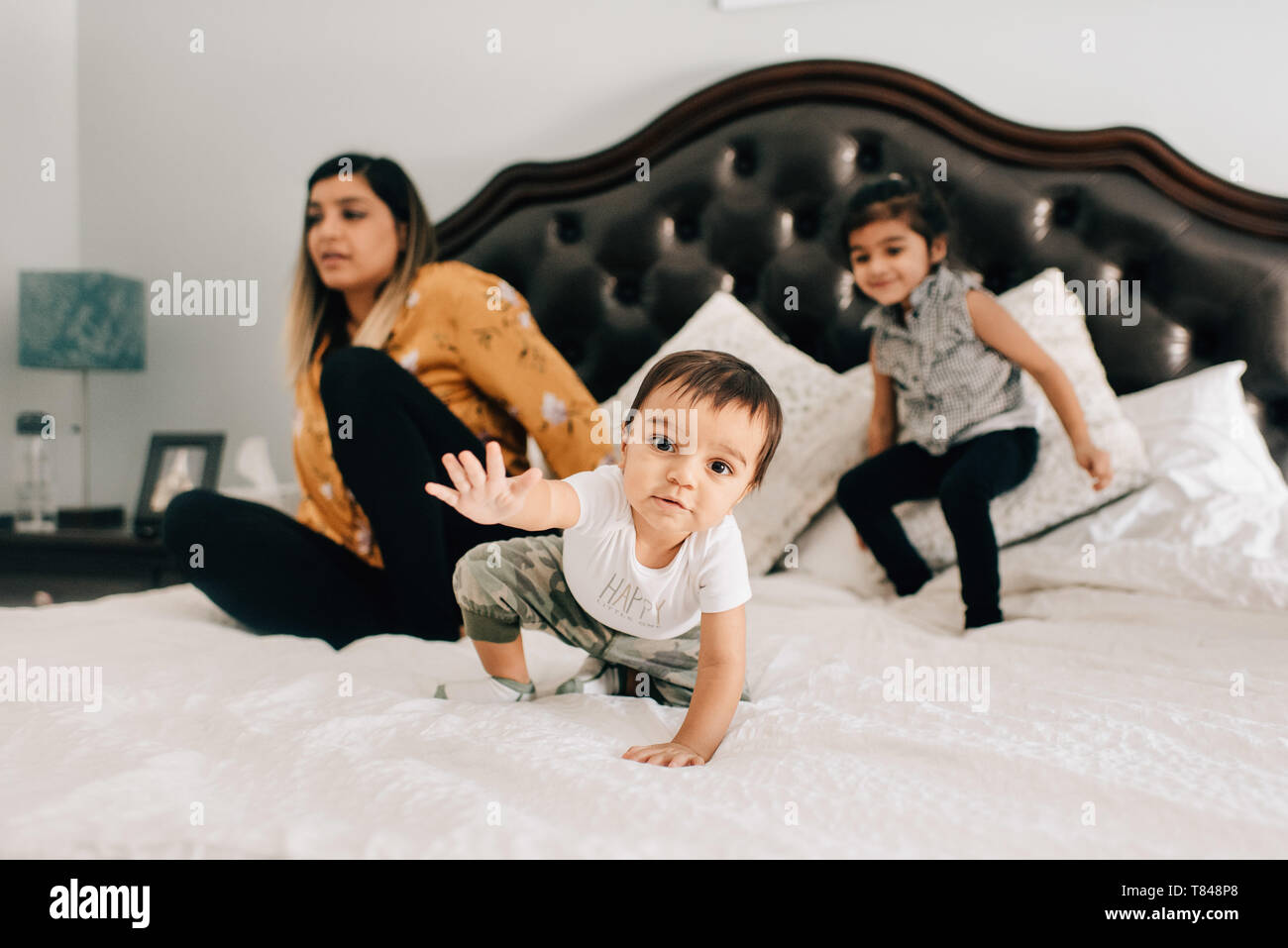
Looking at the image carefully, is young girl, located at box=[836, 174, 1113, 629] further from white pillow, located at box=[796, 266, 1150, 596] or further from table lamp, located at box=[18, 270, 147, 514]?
table lamp, located at box=[18, 270, 147, 514]

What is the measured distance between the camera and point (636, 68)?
Result: 82.0 inches

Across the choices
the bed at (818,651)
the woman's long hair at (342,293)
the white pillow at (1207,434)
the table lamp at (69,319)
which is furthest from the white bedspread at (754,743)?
the table lamp at (69,319)

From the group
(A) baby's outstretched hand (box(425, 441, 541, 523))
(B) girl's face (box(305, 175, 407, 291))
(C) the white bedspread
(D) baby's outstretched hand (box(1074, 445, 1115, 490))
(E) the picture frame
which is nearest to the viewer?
(C) the white bedspread

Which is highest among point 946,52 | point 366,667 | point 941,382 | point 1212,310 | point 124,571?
point 946,52

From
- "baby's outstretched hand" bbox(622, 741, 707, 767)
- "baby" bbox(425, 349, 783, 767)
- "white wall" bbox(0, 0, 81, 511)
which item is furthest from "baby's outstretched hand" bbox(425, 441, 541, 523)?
"white wall" bbox(0, 0, 81, 511)

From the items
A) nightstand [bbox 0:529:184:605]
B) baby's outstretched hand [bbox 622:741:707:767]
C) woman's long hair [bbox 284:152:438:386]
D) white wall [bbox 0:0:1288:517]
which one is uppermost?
white wall [bbox 0:0:1288:517]

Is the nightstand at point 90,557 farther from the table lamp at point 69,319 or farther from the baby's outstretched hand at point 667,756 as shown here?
the baby's outstretched hand at point 667,756

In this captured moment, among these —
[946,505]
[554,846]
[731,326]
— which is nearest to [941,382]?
[946,505]

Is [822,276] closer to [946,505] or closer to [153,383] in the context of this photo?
[946,505]

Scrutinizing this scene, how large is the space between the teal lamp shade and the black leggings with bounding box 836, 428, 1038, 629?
6.19ft

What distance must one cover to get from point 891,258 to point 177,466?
1775mm

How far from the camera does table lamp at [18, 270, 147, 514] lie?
2115mm
